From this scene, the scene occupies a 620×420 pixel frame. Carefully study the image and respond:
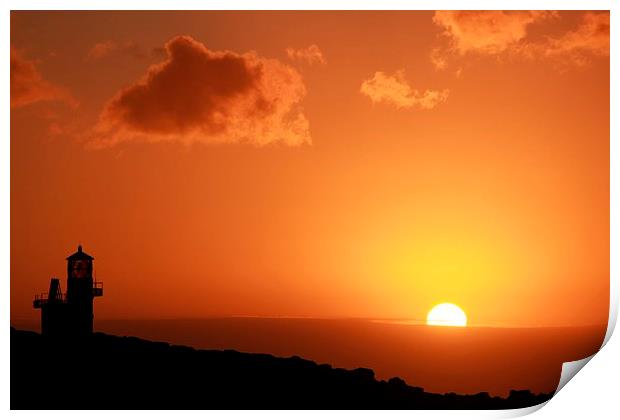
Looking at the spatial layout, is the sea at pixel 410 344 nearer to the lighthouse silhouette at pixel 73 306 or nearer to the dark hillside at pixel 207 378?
the dark hillside at pixel 207 378

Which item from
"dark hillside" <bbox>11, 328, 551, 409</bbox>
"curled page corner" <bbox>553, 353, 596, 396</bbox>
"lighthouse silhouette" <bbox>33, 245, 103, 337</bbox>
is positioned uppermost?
"lighthouse silhouette" <bbox>33, 245, 103, 337</bbox>

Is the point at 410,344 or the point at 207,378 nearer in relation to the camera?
the point at 207,378

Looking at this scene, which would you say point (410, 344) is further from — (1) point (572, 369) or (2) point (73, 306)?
(1) point (572, 369)

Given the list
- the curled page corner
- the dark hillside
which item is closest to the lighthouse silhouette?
the dark hillside

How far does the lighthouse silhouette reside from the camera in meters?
9.54

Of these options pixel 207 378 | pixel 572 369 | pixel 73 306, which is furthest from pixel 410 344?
pixel 572 369

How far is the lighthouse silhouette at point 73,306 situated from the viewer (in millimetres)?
9539

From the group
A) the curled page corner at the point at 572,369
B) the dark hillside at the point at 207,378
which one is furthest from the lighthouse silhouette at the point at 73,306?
the curled page corner at the point at 572,369

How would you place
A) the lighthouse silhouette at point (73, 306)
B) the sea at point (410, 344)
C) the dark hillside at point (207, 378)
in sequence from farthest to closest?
the lighthouse silhouette at point (73, 306) < the dark hillside at point (207, 378) < the sea at point (410, 344)

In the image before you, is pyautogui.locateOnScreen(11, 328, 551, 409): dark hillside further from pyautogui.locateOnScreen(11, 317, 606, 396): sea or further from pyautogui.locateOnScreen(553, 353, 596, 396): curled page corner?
pyautogui.locateOnScreen(553, 353, 596, 396): curled page corner

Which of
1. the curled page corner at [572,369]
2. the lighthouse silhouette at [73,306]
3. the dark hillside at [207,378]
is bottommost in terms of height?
the curled page corner at [572,369]

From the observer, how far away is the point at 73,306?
10.2 metres

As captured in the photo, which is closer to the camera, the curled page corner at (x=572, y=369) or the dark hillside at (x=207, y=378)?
the curled page corner at (x=572, y=369)
